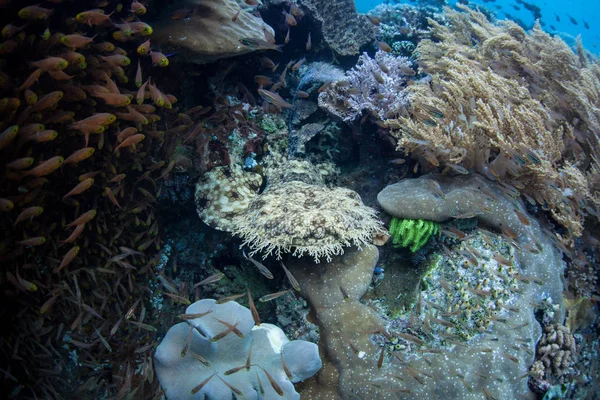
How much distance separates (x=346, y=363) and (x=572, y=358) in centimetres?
281

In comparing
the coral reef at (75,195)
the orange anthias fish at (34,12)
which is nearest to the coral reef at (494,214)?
the coral reef at (75,195)

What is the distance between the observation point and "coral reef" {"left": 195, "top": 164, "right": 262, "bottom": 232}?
4.38 m

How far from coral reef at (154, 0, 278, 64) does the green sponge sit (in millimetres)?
3149

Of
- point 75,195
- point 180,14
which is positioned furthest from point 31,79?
point 180,14

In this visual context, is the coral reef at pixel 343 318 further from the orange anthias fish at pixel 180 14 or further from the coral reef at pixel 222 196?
the orange anthias fish at pixel 180 14

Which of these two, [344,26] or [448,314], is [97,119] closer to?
[448,314]

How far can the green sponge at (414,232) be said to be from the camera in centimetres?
400

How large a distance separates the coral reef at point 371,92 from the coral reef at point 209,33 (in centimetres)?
144

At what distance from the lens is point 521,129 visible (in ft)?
13.4

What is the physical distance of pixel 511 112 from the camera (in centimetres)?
431

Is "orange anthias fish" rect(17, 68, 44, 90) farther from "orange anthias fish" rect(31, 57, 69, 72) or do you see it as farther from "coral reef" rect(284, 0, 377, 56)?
"coral reef" rect(284, 0, 377, 56)

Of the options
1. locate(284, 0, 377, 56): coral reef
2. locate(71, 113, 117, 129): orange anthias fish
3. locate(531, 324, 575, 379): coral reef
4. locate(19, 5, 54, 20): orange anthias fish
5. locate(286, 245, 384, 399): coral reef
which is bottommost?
locate(286, 245, 384, 399): coral reef

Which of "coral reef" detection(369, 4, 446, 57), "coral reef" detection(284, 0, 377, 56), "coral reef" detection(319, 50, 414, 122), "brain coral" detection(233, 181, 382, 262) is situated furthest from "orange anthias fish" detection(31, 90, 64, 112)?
"coral reef" detection(369, 4, 446, 57)

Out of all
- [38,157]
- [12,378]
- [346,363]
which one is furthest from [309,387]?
[38,157]
